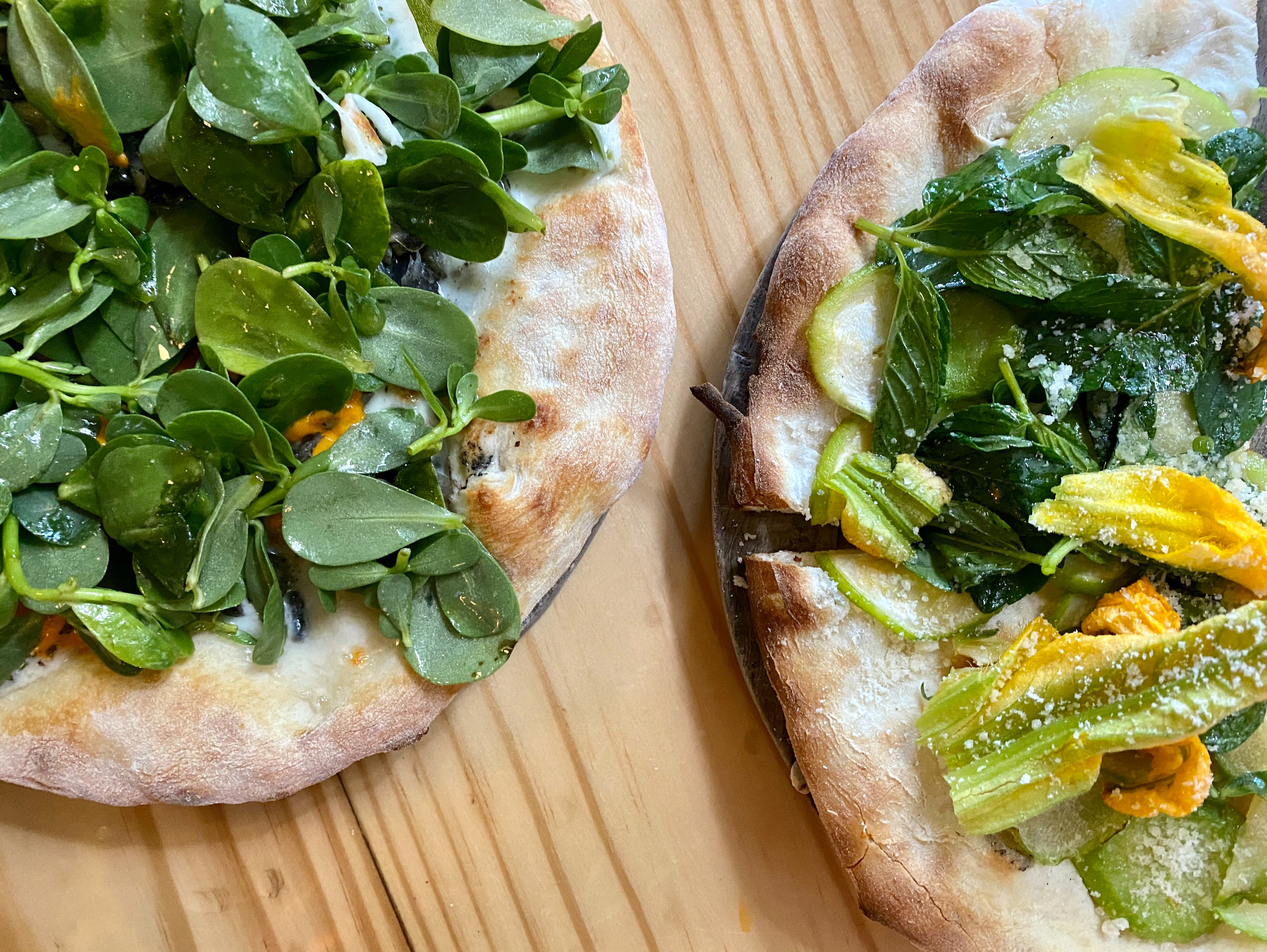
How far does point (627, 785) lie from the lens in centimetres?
120

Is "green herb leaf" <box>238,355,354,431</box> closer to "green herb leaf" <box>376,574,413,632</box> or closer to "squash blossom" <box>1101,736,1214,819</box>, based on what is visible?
"green herb leaf" <box>376,574,413,632</box>

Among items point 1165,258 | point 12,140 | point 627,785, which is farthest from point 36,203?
point 1165,258

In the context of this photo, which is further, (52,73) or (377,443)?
(377,443)

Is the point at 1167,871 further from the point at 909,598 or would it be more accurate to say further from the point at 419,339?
the point at 419,339

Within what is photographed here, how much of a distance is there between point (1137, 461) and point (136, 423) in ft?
3.71

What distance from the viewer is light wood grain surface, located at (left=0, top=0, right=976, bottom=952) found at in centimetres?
118

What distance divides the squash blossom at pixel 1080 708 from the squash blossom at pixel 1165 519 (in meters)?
0.06

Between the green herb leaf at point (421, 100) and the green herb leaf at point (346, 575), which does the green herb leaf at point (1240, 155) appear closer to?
the green herb leaf at point (421, 100)

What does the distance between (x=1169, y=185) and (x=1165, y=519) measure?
1.31 feet

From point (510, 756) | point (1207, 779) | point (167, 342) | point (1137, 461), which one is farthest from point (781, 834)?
point (167, 342)

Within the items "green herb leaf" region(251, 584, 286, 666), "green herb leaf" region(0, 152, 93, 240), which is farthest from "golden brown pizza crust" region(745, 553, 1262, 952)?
"green herb leaf" region(0, 152, 93, 240)

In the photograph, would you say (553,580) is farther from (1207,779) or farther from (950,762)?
(1207,779)

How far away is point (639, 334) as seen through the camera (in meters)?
0.96

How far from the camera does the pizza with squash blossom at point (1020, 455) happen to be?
979 mm
